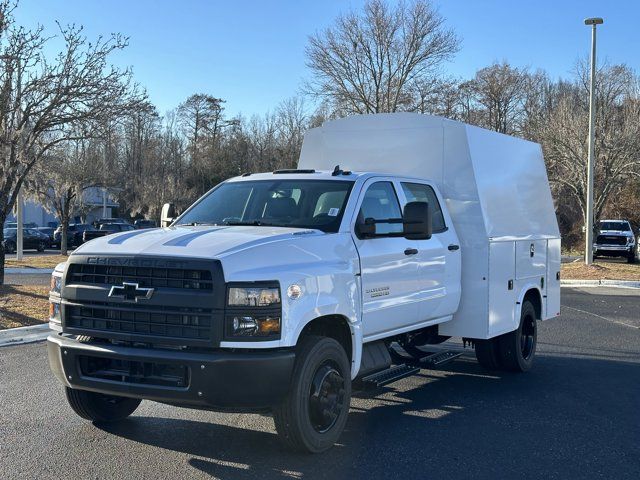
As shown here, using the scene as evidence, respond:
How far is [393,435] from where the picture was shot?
19.2ft

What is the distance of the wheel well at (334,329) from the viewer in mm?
5316

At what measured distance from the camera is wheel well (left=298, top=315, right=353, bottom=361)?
5.32 metres

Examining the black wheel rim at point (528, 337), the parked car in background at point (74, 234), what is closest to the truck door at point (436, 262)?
the black wheel rim at point (528, 337)

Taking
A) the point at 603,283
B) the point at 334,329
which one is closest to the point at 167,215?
the point at 334,329

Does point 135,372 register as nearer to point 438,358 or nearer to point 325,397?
point 325,397

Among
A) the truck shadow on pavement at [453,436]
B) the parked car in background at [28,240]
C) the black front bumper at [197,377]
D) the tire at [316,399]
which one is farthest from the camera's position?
the parked car in background at [28,240]

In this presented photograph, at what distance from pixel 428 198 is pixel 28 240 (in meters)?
33.6

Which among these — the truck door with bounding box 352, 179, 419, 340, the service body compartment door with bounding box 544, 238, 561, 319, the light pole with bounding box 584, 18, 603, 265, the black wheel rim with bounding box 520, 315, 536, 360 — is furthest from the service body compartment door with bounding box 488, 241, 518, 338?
the light pole with bounding box 584, 18, 603, 265

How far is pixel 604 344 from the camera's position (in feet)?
34.4

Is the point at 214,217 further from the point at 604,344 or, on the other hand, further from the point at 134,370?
the point at 604,344

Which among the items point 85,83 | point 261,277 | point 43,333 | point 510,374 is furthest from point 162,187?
point 261,277

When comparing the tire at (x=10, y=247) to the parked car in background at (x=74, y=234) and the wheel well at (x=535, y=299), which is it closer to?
the parked car in background at (x=74, y=234)

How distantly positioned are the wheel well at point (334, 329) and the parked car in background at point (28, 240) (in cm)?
3401

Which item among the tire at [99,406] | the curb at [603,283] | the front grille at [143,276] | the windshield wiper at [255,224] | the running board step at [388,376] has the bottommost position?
the curb at [603,283]
